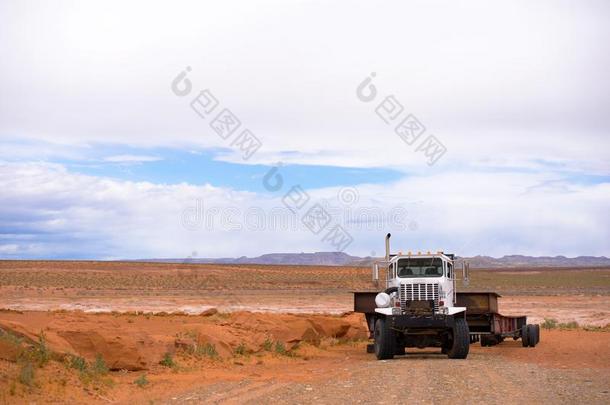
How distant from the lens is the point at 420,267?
25.5 m

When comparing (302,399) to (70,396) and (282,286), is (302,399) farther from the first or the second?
(282,286)

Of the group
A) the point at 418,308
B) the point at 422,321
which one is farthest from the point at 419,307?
the point at 422,321

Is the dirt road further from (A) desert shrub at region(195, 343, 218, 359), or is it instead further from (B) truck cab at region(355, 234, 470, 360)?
(A) desert shrub at region(195, 343, 218, 359)

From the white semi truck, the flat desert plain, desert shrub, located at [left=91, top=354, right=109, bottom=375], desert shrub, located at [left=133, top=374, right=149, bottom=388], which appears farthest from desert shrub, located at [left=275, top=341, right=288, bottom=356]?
desert shrub, located at [left=133, top=374, right=149, bottom=388]

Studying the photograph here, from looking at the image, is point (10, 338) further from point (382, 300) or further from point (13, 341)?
point (382, 300)

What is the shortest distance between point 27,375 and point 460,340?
13005 mm

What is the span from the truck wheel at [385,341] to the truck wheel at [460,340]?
179cm

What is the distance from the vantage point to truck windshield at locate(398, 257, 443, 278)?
83.3 feet

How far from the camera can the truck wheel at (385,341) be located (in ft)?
79.3

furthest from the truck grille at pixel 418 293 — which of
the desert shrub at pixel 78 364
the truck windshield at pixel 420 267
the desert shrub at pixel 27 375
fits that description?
the desert shrub at pixel 27 375

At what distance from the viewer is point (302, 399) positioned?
1534 cm

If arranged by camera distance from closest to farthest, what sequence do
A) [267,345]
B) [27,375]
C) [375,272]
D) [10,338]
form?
[27,375], [10,338], [375,272], [267,345]

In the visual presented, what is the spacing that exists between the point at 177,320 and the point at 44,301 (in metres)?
28.1

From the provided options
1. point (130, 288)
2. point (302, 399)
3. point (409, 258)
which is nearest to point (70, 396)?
point (302, 399)
